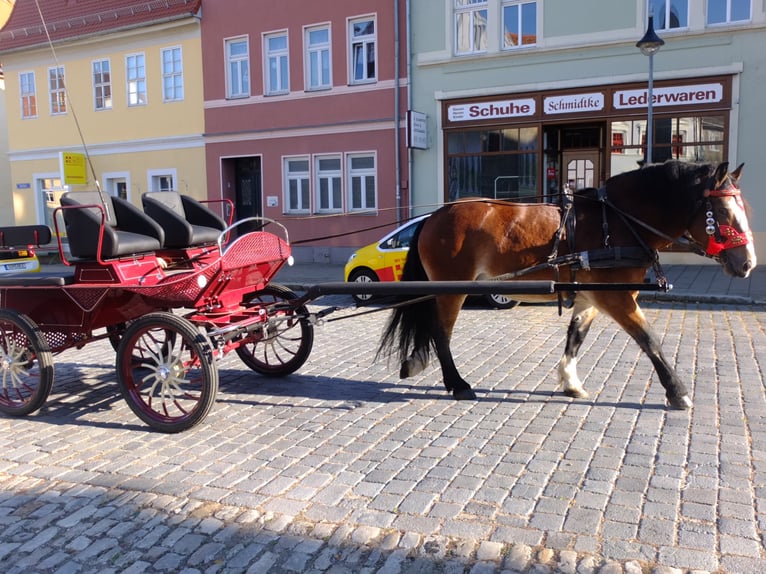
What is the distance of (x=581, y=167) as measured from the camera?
1673cm

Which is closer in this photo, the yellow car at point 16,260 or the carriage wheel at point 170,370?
the carriage wheel at point 170,370

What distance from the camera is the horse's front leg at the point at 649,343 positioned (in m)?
5.00

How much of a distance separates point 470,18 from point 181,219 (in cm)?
1330

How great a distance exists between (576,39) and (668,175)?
38.3 ft

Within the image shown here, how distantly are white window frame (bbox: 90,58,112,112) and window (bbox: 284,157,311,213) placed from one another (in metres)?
6.95

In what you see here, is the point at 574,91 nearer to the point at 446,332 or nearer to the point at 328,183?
the point at 328,183

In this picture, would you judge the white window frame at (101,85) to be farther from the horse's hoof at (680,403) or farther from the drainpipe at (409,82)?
the horse's hoof at (680,403)

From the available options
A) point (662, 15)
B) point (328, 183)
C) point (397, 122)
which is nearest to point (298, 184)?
point (328, 183)

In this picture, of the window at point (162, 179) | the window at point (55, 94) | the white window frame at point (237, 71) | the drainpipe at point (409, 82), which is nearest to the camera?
the drainpipe at point (409, 82)

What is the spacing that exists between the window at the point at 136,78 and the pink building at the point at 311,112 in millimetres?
2483

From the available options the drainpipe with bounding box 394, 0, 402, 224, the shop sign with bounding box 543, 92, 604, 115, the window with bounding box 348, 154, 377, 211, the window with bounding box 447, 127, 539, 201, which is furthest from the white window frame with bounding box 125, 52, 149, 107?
the shop sign with bounding box 543, 92, 604, 115

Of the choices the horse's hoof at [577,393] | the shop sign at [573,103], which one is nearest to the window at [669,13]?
the shop sign at [573,103]

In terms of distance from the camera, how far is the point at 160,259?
216 inches

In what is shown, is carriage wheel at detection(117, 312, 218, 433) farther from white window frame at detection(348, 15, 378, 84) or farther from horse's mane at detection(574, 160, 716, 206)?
white window frame at detection(348, 15, 378, 84)
